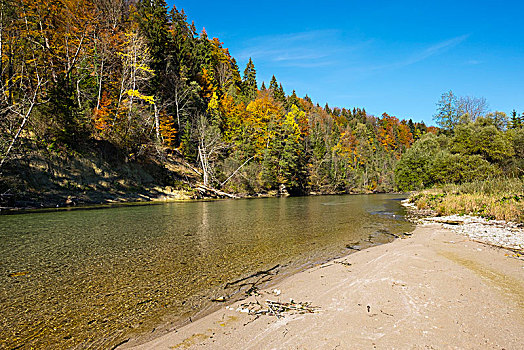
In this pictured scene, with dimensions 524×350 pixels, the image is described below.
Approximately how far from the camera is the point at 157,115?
33.0 metres

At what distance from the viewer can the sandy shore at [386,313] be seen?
2660mm

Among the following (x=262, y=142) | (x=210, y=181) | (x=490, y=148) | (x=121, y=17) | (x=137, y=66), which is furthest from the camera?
(x=262, y=142)

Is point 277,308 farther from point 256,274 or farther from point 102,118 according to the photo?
point 102,118

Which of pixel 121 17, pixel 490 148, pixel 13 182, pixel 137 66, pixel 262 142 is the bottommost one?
pixel 13 182

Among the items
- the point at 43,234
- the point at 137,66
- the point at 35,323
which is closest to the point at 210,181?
the point at 137,66

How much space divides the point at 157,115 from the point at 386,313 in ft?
114

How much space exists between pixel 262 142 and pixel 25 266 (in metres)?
42.7

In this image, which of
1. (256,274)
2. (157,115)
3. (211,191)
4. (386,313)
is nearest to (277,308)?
(386,313)

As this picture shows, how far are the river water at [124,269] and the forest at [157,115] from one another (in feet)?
44.5

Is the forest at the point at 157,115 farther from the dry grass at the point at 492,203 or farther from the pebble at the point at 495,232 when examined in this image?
the pebble at the point at 495,232

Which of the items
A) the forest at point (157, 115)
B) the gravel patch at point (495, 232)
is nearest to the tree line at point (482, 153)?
the forest at point (157, 115)

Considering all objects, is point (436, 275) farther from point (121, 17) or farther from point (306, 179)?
point (306, 179)

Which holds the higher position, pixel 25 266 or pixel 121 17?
pixel 121 17

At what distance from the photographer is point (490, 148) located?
25016mm
